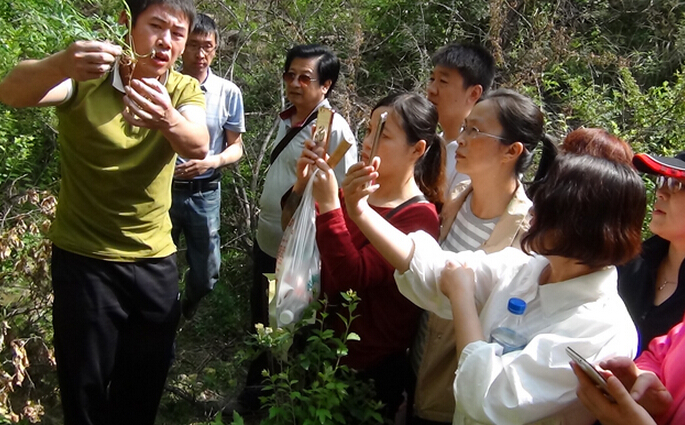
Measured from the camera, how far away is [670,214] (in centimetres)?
177

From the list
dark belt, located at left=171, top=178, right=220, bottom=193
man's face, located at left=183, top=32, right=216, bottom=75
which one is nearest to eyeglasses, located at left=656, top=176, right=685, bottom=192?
dark belt, located at left=171, top=178, right=220, bottom=193

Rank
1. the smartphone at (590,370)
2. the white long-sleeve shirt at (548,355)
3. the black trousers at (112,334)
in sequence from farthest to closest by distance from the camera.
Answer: the black trousers at (112,334) < the white long-sleeve shirt at (548,355) < the smartphone at (590,370)

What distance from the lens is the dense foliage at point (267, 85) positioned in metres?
3.00

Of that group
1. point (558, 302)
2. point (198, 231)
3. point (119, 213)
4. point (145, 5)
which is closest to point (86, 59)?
point (145, 5)

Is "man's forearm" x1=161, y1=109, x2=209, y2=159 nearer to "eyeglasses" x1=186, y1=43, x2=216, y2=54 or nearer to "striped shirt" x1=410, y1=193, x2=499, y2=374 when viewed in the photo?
"striped shirt" x1=410, y1=193, x2=499, y2=374

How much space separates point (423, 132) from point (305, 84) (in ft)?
4.09

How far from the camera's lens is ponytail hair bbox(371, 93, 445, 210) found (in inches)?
93.8

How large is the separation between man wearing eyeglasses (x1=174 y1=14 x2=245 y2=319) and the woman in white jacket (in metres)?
2.35

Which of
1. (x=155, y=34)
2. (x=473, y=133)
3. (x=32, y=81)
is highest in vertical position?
(x=155, y=34)

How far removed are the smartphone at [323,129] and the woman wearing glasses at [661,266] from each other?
3.62 ft

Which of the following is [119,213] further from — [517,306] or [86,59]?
[517,306]

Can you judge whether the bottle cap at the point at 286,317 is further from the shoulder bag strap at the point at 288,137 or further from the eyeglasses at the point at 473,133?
the shoulder bag strap at the point at 288,137

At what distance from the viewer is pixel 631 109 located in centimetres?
472

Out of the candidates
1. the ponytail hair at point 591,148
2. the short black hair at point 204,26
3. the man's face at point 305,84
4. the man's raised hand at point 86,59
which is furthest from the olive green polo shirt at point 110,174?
the short black hair at point 204,26
